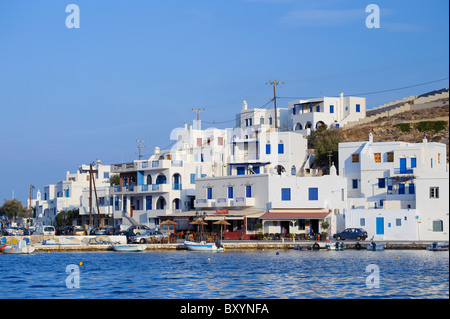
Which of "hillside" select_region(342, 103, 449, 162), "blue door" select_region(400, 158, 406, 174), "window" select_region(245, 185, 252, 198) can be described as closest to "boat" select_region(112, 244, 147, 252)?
"window" select_region(245, 185, 252, 198)

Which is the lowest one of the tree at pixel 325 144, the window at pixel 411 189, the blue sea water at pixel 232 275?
the blue sea water at pixel 232 275

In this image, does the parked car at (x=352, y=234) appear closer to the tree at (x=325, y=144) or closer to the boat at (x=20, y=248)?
the tree at (x=325, y=144)

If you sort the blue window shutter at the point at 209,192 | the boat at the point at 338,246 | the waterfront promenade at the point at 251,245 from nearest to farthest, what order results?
the waterfront promenade at the point at 251,245 → the boat at the point at 338,246 → the blue window shutter at the point at 209,192

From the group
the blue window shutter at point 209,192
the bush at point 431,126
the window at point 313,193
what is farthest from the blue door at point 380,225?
the bush at point 431,126

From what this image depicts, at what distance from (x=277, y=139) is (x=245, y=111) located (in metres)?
22.8

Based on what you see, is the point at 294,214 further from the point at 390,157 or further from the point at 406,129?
the point at 406,129

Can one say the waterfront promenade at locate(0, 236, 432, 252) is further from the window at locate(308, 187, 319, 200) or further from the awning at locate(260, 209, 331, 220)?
the window at locate(308, 187, 319, 200)

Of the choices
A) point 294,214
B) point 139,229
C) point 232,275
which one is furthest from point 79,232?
point 232,275

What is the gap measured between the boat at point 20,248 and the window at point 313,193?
84.8ft

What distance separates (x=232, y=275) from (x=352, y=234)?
76.8 feet

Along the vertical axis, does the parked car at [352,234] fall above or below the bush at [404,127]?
below

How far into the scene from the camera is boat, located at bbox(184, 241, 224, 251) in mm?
58125

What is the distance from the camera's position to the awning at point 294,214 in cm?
6385
